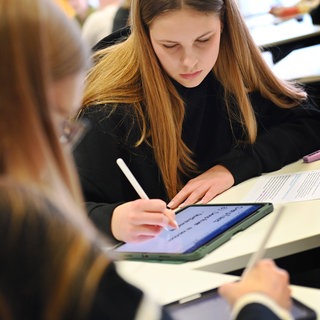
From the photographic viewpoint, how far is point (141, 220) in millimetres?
1218

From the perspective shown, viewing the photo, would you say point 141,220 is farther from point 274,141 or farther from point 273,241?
point 274,141

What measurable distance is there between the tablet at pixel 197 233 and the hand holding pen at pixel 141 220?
0.7 inches

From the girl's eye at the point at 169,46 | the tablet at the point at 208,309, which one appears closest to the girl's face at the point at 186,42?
the girl's eye at the point at 169,46

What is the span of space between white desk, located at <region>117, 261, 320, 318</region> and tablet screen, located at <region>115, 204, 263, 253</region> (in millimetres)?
50

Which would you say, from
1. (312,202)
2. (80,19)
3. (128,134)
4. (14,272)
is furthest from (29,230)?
(80,19)

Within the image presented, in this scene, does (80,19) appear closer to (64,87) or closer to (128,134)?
(128,134)

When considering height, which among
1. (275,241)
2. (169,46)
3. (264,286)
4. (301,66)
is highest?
(169,46)

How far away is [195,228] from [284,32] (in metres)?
1.93

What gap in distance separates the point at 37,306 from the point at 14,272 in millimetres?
35

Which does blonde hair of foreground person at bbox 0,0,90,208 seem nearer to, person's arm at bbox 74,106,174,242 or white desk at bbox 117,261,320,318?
white desk at bbox 117,261,320,318

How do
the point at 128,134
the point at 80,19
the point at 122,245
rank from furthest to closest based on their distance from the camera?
the point at 80,19, the point at 128,134, the point at 122,245

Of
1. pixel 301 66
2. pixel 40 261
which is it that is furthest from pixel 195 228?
pixel 301 66

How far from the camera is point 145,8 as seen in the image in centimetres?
152

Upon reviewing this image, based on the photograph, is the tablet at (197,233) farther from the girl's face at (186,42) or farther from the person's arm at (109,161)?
the girl's face at (186,42)
